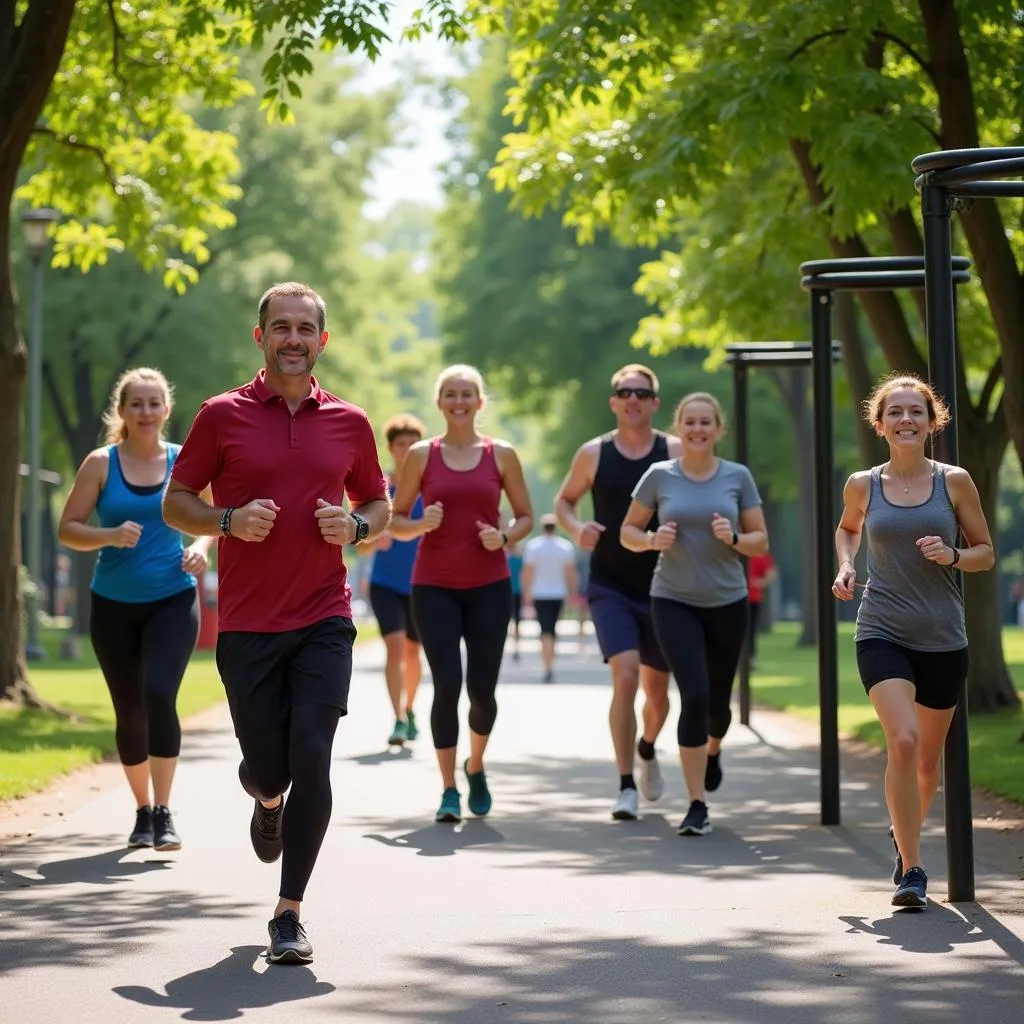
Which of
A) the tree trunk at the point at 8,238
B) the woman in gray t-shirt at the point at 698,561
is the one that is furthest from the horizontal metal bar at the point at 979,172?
the tree trunk at the point at 8,238

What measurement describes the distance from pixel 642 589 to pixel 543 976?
4812 mm

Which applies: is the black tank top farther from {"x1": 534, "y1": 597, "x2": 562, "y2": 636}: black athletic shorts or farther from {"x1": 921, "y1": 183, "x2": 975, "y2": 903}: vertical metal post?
{"x1": 534, "y1": 597, "x2": 562, "y2": 636}: black athletic shorts

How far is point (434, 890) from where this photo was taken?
27.4 ft

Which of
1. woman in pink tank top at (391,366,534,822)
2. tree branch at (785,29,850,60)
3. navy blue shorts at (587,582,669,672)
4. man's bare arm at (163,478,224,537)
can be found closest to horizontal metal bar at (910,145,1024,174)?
man's bare arm at (163,478,224,537)

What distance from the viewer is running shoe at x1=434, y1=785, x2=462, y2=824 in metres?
10.7

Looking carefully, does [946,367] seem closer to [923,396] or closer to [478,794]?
[923,396]

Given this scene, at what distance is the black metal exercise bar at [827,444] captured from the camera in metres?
10.5

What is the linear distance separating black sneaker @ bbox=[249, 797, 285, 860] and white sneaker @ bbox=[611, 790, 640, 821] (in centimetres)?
373

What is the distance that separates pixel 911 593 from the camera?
786 centimetres

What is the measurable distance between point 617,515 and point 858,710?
816 cm

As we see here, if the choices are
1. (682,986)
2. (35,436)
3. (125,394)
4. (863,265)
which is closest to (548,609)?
(35,436)

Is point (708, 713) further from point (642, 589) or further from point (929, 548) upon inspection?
point (929, 548)

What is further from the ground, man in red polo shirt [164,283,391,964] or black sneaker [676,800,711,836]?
man in red polo shirt [164,283,391,964]

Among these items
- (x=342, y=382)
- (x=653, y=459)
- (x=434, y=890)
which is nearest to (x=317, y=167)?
(x=342, y=382)
